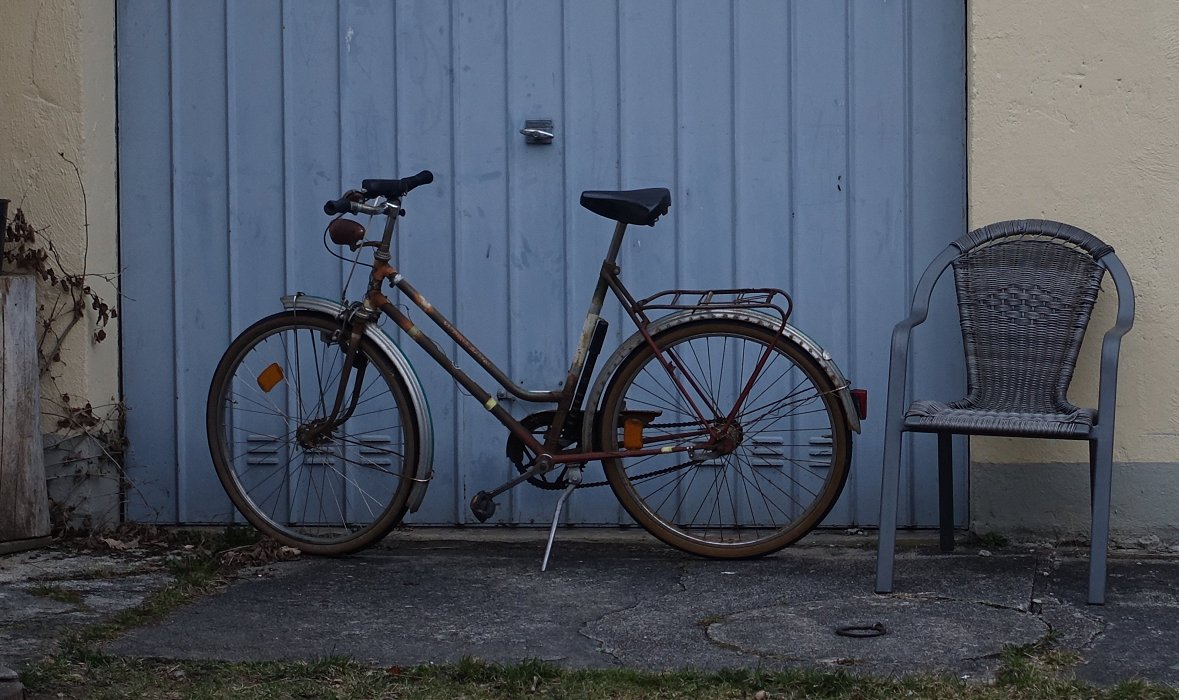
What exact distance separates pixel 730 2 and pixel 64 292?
2.45 metres

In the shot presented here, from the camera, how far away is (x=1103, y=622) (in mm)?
3764

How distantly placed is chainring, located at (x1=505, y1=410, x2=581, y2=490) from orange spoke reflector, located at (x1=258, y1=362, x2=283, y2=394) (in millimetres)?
800

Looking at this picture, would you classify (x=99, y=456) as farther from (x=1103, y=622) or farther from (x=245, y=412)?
(x=1103, y=622)

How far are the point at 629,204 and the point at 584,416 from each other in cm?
67

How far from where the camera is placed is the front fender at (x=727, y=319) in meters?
4.30

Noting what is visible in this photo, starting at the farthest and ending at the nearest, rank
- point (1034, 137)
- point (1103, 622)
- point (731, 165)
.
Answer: point (731, 165)
point (1034, 137)
point (1103, 622)

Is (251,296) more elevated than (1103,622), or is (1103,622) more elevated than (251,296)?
(251,296)

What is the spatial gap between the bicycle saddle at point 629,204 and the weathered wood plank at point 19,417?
6.21ft

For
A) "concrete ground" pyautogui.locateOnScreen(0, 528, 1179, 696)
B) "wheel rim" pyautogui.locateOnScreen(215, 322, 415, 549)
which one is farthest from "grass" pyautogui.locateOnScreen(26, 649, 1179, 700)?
"wheel rim" pyautogui.locateOnScreen(215, 322, 415, 549)

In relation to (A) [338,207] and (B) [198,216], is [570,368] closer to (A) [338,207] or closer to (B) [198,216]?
(A) [338,207]

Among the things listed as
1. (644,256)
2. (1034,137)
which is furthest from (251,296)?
(1034,137)

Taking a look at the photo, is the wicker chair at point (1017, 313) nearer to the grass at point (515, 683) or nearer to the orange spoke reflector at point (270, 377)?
the grass at point (515, 683)

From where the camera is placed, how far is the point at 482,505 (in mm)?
4535

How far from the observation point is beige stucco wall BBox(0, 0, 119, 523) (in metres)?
4.92
